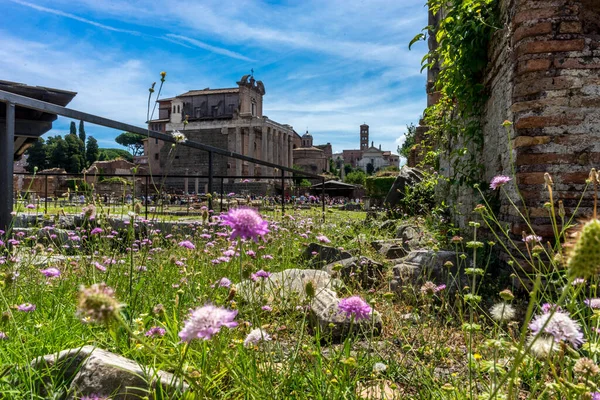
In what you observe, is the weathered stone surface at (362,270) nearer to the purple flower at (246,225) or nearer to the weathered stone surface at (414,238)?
the weathered stone surface at (414,238)

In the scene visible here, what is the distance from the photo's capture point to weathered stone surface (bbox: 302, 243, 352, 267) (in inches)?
170

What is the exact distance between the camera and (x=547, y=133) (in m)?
3.41

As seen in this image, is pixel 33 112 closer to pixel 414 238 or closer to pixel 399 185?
pixel 414 238

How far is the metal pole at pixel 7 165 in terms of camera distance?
3410mm

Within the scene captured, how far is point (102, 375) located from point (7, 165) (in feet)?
9.01

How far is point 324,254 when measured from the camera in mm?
4449

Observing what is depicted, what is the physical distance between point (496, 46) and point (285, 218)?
2.72 metres

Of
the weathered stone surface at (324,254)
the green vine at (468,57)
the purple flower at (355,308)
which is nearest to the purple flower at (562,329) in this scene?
the purple flower at (355,308)

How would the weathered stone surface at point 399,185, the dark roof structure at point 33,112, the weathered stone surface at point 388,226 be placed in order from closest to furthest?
the dark roof structure at point 33,112 → the weathered stone surface at point 388,226 → the weathered stone surface at point 399,185

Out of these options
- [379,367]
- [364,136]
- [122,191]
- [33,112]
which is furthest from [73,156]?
[364,136]

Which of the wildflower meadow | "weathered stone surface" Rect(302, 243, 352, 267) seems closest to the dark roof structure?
the wildflower meadow

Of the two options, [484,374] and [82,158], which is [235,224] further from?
[82,158]

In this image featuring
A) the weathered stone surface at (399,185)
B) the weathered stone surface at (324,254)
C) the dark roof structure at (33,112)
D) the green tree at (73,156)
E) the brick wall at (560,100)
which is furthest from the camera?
the green tree at (73,156)

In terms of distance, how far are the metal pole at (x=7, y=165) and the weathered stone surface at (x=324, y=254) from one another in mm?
2649
